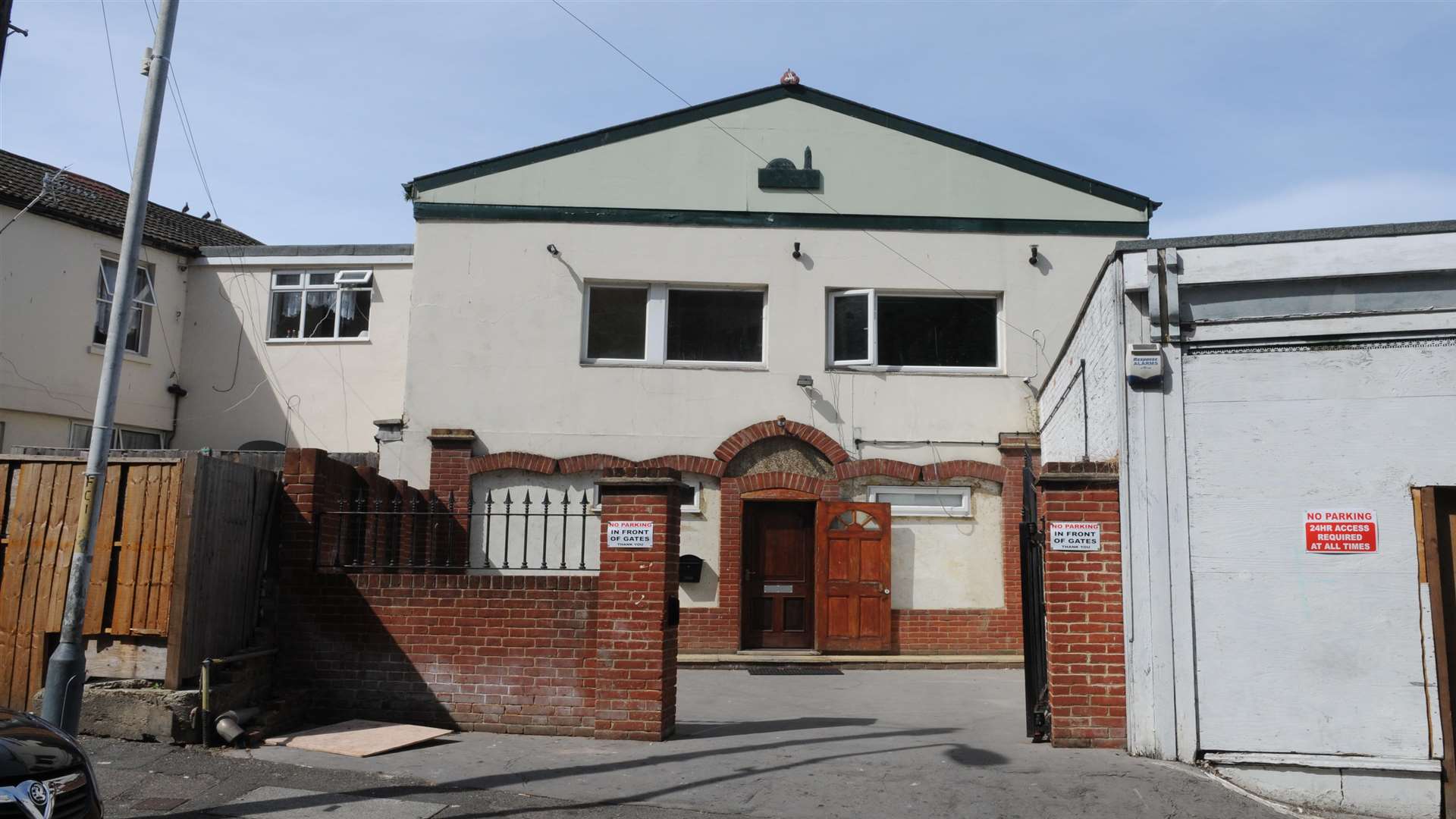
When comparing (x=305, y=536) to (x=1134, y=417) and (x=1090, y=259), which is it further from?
(x=1090, y=259)

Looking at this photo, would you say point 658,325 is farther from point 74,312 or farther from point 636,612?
point 74,312

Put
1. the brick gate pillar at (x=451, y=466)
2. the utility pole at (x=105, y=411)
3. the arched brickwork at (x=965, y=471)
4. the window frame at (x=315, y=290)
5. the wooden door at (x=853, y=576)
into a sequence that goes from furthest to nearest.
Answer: the window frame at (x=315, y=290) < the arched brickwork at (x=965, y=471) < the brick gate pillar at (x=451, y=466) < the wooden door at (x=853, y=576) < the utility pole at (x=105, y=411)

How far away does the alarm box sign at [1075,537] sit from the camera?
8.09 meters

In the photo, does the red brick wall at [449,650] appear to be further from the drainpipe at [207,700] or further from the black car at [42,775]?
the black car at [42,775]

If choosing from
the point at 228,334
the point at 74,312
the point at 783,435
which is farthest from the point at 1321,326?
the point at 74,312

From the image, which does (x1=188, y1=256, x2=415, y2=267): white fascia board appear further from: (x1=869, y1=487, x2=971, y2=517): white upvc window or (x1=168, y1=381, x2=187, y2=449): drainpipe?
(x1=869, y1=487, x2=971, y2=517): white upvc window

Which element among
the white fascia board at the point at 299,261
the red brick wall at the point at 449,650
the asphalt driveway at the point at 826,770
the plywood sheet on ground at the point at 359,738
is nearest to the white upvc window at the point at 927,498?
the asphalt driveway at the point at 826,770

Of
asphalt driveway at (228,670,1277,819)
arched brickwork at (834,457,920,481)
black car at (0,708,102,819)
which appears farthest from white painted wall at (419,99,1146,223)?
black car at (0,708,102,819)

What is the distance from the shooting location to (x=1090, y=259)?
50.0ft

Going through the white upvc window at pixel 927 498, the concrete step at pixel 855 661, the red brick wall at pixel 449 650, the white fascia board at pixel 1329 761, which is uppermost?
the white upvc window at pixel 927 498

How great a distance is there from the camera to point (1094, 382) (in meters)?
9.35

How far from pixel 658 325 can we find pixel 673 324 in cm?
25

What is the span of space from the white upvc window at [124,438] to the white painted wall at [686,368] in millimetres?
5786

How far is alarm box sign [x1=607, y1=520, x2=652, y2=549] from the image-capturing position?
8.68 m
